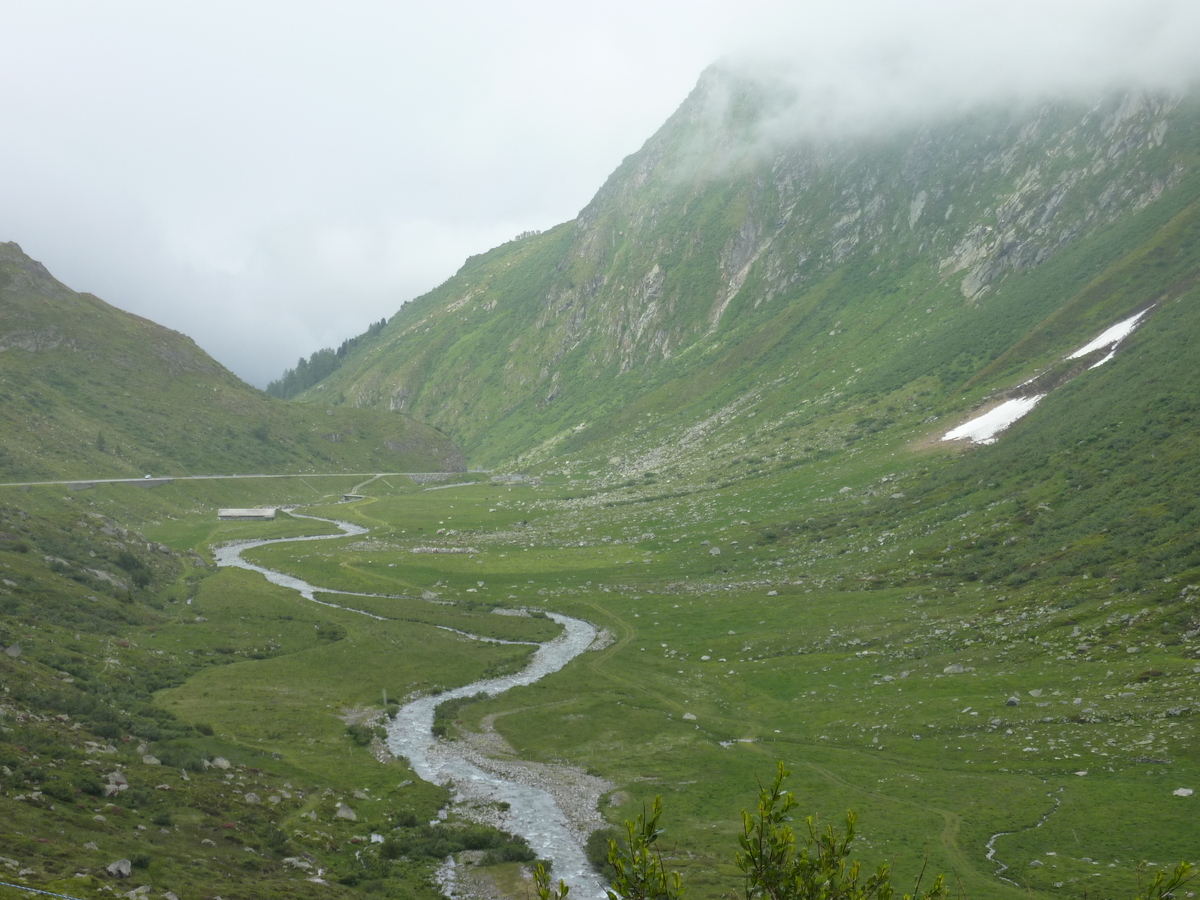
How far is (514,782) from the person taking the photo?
5288cm

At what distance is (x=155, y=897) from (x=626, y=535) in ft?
356

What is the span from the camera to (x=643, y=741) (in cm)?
5972

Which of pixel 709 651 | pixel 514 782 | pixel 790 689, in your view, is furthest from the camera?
pixel 709 651

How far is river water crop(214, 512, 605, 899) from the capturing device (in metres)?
41.6

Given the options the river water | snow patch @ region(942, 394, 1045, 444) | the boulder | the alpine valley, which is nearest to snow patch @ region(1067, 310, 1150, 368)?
the alpine valley

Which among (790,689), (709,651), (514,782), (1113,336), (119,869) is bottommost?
(119,869)

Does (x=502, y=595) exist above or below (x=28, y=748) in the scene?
above

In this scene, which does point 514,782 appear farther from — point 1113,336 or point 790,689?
point 1113,336

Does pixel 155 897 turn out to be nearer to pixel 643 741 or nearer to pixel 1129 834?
pixel 643 741

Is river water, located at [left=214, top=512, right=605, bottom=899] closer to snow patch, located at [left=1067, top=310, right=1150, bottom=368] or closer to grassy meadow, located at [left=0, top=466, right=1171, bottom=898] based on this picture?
grassy meadow, located at [left=0, top=466, right=1171, bottom=898]

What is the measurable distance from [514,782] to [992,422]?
106169 millimetres

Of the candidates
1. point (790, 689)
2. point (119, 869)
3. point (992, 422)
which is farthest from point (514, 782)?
point (992, 422)

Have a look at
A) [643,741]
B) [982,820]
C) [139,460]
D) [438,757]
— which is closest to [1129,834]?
[982,820]

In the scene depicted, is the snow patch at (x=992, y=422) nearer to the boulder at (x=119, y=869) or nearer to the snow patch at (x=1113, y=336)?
the snow patch at (x=1113, y=336)
